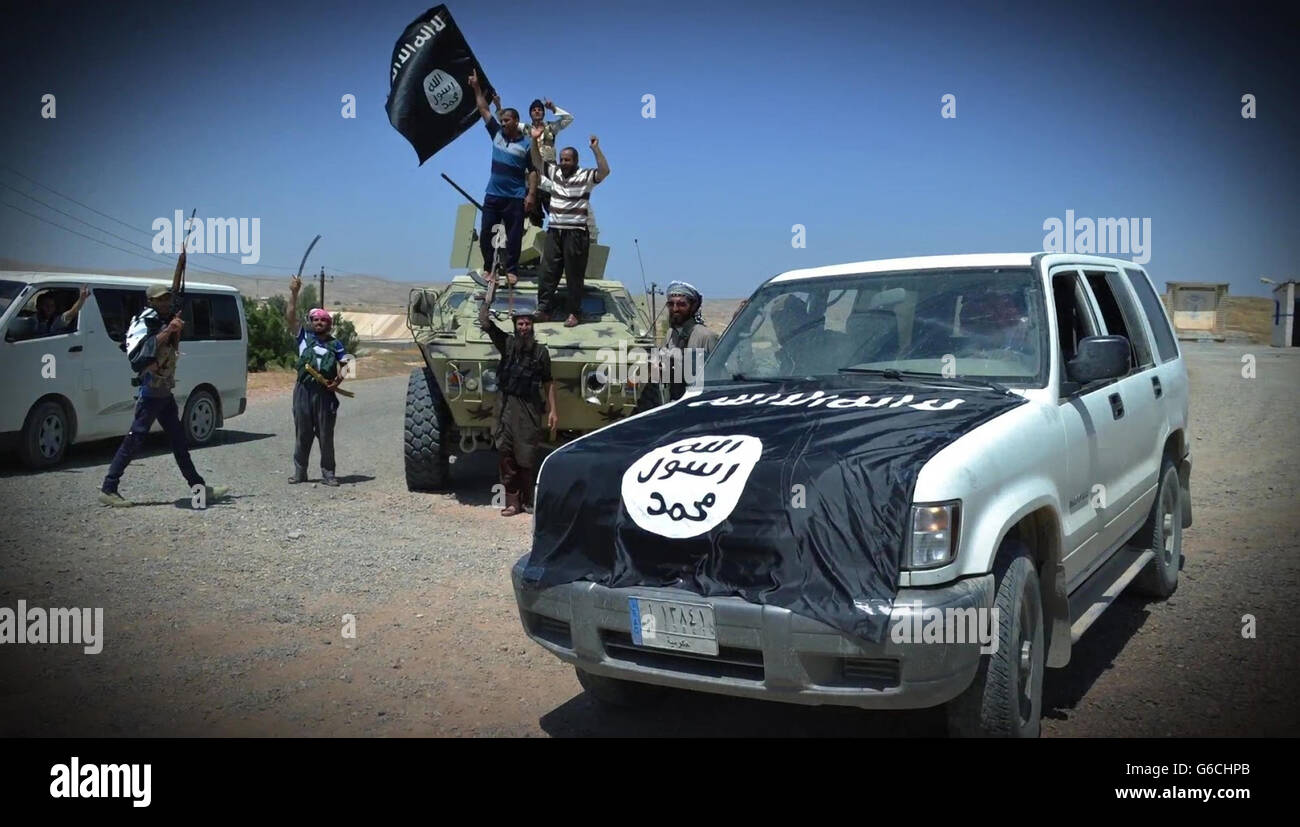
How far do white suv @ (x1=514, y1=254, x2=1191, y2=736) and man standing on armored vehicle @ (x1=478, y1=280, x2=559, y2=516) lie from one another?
10.6ft

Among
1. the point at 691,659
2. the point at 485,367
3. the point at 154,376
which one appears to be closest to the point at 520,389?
the point at 485,367

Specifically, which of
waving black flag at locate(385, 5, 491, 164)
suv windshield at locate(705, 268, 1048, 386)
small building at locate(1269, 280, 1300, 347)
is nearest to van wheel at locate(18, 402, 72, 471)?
waving black flag at locate(385, 5, 491, 164)

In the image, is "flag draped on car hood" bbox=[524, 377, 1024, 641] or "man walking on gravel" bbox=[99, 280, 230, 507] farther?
"man walking on gravel" bbox=[99, 280, 230, 507]

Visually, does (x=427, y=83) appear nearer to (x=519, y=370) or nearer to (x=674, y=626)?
(x=519, y=370)

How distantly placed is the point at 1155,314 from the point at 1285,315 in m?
28.4

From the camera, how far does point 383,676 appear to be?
470 centimetres

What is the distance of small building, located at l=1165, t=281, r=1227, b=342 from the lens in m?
32.8

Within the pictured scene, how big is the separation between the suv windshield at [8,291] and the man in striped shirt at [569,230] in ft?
16.5

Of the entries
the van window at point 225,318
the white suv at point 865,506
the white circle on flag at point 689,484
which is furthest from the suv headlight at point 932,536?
the van window at point 225,318

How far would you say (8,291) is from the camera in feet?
33.1

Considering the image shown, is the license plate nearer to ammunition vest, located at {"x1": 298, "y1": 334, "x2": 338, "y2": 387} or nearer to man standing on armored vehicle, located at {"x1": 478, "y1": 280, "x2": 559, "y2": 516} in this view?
man standing on armored vehicle, located at {"x1": 478, "y1": 280, "x2": 559, "y2": 516}

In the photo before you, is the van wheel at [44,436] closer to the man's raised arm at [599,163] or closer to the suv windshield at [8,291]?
the suv windshield at [8,291]
